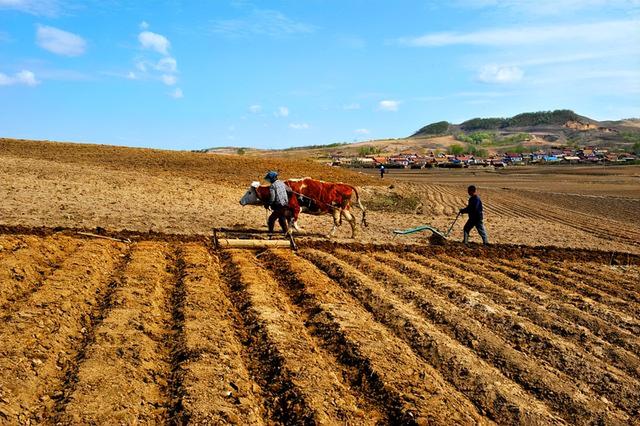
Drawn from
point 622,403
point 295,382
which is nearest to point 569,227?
point 622,403

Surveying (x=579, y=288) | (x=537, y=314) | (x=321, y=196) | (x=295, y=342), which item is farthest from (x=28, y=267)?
(x=579, y=288)

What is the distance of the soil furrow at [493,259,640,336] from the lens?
9.35 metres

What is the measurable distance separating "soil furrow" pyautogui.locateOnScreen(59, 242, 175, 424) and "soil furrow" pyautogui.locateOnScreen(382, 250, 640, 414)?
15.5 feet

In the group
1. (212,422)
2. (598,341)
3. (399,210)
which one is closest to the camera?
(212,422)

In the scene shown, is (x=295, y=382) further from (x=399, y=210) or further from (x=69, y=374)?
(x=399, y=210)

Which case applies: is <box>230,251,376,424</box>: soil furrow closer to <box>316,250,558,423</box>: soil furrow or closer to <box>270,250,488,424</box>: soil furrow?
<box>270,250,488,424</box>: soil furrow

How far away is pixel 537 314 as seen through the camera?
9352 millimetres

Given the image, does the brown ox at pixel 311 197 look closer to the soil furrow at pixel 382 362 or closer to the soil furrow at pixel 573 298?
the soil furrow at pixel 573 298

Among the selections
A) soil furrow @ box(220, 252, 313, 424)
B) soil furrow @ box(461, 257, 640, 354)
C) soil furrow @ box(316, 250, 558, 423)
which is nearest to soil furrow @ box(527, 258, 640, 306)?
soil furrow @ box(461, 257, 640, 354)

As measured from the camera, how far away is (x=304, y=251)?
13695 millimetres

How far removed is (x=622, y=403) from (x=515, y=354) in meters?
1.36

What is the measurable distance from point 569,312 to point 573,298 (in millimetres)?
1096

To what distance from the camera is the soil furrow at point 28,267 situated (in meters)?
7.84

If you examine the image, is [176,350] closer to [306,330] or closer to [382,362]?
[306,330]
